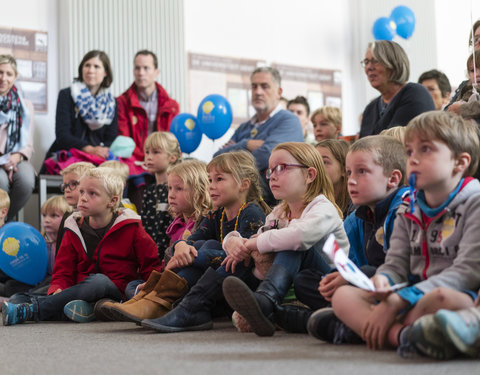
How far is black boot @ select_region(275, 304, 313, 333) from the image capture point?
2.05 metres

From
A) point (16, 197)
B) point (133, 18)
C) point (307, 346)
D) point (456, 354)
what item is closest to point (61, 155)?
point (16, 197)

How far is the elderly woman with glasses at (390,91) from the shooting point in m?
3.21

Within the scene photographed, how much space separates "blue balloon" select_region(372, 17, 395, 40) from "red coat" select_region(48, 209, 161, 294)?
4574mm

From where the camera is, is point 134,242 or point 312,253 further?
point 134,242

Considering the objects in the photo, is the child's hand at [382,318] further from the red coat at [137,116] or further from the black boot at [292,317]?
the red coat at [137,116]

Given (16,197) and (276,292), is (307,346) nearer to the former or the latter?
(276,292)

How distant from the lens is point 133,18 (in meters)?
6.13

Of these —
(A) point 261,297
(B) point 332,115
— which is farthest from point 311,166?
(B) point 332,115

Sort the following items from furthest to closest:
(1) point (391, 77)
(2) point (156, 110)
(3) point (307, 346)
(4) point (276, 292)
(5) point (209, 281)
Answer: (2) point (156, 110) < (1) point (391, 77) < (5) point (209, 281) < (4) point (276, 292) < (3) point (307, 346)

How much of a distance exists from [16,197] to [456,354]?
3767 mm

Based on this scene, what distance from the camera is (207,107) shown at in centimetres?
479

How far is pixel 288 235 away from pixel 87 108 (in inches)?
129

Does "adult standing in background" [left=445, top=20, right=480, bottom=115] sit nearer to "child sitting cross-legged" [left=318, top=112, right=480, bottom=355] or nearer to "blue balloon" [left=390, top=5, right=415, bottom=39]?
"child sitting cross-legged" [left=318, top=112, right=480, bottom=355]

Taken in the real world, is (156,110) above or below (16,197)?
above
